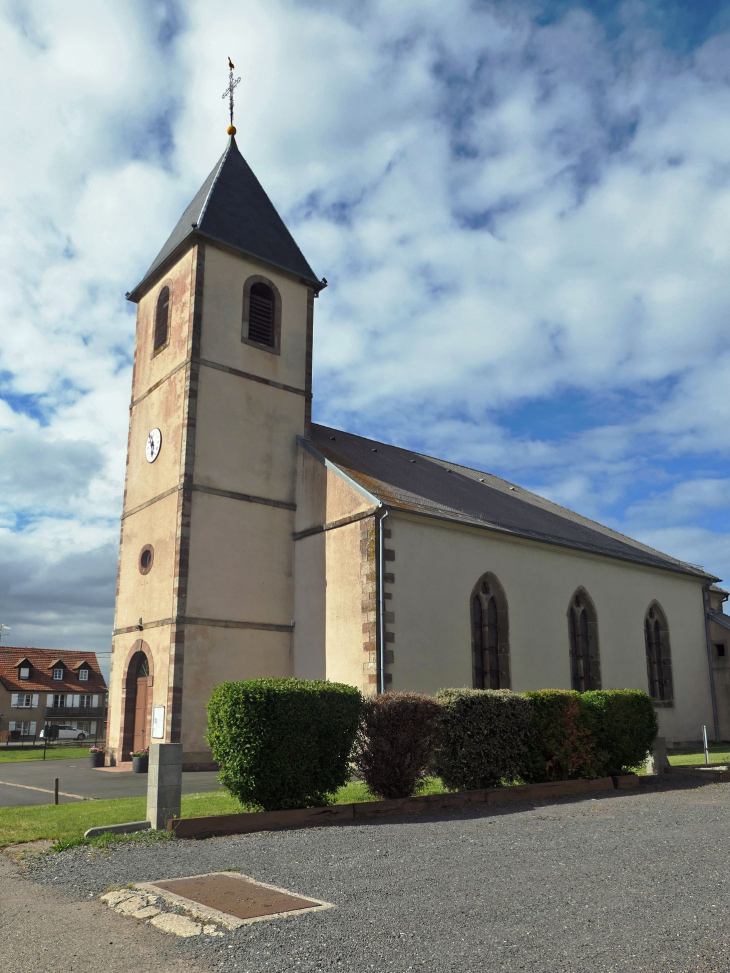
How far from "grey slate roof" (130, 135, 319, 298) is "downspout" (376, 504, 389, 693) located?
920 centimetres

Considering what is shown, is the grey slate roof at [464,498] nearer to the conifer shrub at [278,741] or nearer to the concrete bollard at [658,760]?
the concrete bollard at [658,760]

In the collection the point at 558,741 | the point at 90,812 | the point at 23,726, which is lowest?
the point at 23,726

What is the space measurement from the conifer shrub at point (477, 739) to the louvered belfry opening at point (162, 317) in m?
14.2

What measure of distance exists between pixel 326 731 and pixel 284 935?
5461mm

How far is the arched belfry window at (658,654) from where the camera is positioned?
2505cm

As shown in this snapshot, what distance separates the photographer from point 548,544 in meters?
21.8

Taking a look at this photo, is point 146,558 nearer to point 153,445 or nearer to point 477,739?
point 153,445

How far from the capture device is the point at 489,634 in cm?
1967

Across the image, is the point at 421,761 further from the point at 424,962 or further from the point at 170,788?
the point at 424,962

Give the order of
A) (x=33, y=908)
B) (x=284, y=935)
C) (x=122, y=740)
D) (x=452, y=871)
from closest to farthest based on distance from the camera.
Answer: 1. (x=284, y=935)
2. (x=33, y=908)
3. (x=452, y=871)
4. (x=122, y=740)

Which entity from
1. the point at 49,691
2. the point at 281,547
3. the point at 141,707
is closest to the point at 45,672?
the point at 49,691

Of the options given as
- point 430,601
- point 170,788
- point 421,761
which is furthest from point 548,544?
point 170,788

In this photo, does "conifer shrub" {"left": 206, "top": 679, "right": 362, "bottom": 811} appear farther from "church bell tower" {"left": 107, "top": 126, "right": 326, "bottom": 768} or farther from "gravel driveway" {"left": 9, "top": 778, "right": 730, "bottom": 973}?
"church bell tower" {"left": 107, "top": 126, "right": 326, "bottom": 768}

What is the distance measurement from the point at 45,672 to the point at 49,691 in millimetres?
1927
